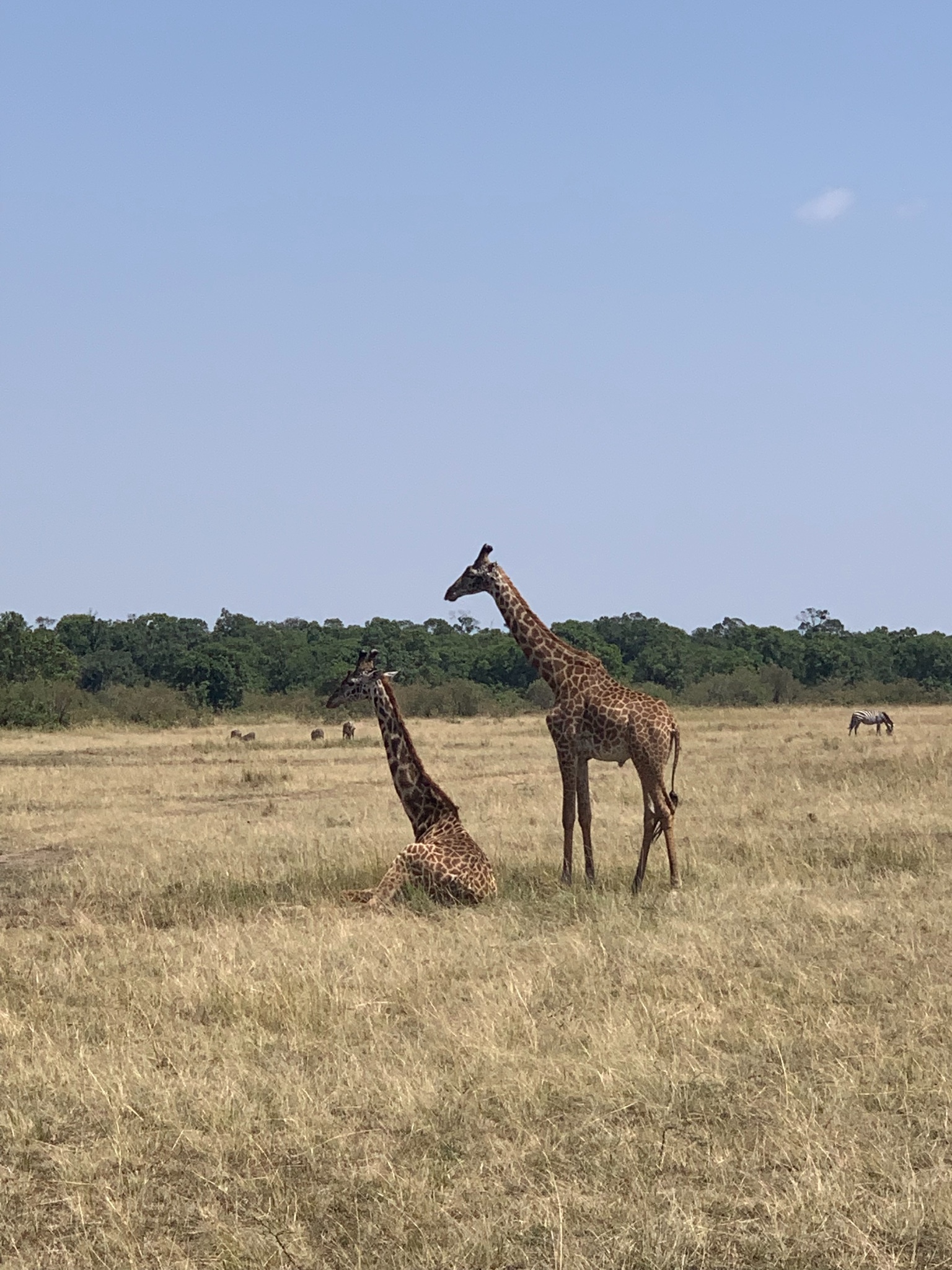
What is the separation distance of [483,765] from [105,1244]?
1991 cm

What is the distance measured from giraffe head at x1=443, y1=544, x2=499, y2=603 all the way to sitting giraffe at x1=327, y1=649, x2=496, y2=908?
3.03 feet

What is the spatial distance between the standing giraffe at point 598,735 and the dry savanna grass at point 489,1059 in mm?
440

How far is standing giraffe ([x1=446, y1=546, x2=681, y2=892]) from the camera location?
416 inches

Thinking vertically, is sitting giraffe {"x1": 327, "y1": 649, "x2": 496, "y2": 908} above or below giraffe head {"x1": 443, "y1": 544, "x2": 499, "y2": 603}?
below

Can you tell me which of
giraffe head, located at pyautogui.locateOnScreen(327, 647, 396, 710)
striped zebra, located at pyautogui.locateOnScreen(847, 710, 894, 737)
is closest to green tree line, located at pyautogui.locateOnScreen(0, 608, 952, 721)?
striped zebra, located at pyautogui.locateOnScreen(847, 710, 894, 737)

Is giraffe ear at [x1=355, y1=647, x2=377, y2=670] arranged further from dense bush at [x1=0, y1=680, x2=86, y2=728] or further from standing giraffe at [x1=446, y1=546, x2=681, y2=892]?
dense bush at [x1=0, y1=680, x2=86, y2=728]

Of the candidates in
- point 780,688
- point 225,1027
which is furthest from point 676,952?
point 780,688

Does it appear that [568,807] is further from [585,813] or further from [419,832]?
[419,832]

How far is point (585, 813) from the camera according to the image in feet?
35.9

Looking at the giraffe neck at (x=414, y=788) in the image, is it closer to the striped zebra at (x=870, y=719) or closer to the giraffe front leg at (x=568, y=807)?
the giraffe front leg at (x=568, y=807)

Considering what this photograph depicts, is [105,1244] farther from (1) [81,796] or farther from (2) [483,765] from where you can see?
(2) [483,765]

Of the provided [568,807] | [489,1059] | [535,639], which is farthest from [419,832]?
[489,1059]

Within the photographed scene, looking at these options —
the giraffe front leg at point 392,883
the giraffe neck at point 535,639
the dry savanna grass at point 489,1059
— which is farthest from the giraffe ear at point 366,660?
the giraffe front leg at point 392,883

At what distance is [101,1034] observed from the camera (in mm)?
6723
